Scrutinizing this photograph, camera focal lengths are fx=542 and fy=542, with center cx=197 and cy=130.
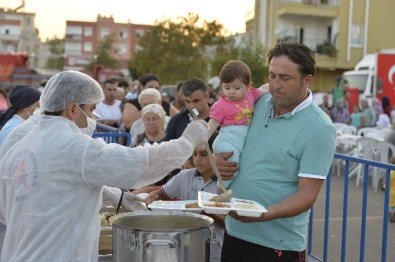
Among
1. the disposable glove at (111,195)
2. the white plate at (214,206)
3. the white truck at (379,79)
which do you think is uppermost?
the white truck at (379,79)

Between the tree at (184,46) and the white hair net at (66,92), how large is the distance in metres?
29.3

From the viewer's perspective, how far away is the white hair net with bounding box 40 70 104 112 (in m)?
2.70

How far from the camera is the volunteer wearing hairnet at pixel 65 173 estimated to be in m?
2.59

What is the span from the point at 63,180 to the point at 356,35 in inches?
1347

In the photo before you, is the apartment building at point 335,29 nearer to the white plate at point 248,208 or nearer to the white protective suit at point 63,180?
the white plate at point 248,208

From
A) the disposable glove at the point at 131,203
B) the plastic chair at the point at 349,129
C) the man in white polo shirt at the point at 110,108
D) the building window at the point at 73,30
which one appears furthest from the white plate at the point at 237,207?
the building window at the point at 73,30

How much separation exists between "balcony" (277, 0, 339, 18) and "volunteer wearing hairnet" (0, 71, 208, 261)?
31587mm

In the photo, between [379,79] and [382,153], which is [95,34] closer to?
[379,79]

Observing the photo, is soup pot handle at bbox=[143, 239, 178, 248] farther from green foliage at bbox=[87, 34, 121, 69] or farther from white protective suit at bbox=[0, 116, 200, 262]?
green foliage at bbox=[87, 34, 121, 69]

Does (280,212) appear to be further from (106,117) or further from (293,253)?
(106,117)

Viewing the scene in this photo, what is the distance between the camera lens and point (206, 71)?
3312 centimetres

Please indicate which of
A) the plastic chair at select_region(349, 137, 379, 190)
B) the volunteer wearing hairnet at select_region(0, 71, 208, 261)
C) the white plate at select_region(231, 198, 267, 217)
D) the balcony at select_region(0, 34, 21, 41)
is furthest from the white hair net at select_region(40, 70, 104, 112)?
the balcony at select_region(0, 34, 21, 41)

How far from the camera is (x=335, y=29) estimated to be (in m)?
34.2

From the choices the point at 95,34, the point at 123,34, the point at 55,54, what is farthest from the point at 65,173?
the point at 95,34
